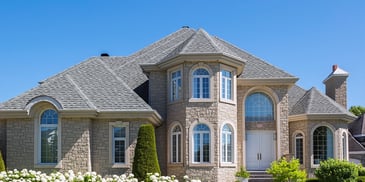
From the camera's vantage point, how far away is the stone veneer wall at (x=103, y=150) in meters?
22.8

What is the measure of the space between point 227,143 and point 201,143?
130 cm

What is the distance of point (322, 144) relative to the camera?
2720 centimetres

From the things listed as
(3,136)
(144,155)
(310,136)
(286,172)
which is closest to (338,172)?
(286,172)

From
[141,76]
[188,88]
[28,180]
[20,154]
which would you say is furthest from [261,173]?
[28,180]

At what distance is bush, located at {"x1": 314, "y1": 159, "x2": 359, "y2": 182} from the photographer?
2256cm

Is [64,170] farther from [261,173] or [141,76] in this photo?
[261,173]

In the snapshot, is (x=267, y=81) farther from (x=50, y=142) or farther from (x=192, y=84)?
(x=50, y=142)

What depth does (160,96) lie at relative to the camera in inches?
1019

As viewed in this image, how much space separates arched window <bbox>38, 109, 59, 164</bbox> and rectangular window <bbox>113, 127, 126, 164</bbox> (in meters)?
2.46

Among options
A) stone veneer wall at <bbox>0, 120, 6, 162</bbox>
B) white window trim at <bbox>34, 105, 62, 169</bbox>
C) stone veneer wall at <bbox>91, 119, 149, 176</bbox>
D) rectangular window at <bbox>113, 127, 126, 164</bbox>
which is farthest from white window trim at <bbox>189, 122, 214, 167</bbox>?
stone veneer wall at <bbox>0, 120, 6, 162</bbox>

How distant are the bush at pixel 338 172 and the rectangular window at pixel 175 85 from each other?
712 cm

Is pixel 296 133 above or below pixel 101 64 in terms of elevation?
below

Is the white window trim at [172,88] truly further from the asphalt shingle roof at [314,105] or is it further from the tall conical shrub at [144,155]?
the asphalt shingle roof at [314,105]

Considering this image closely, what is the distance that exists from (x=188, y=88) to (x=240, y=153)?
4769 millimetres
